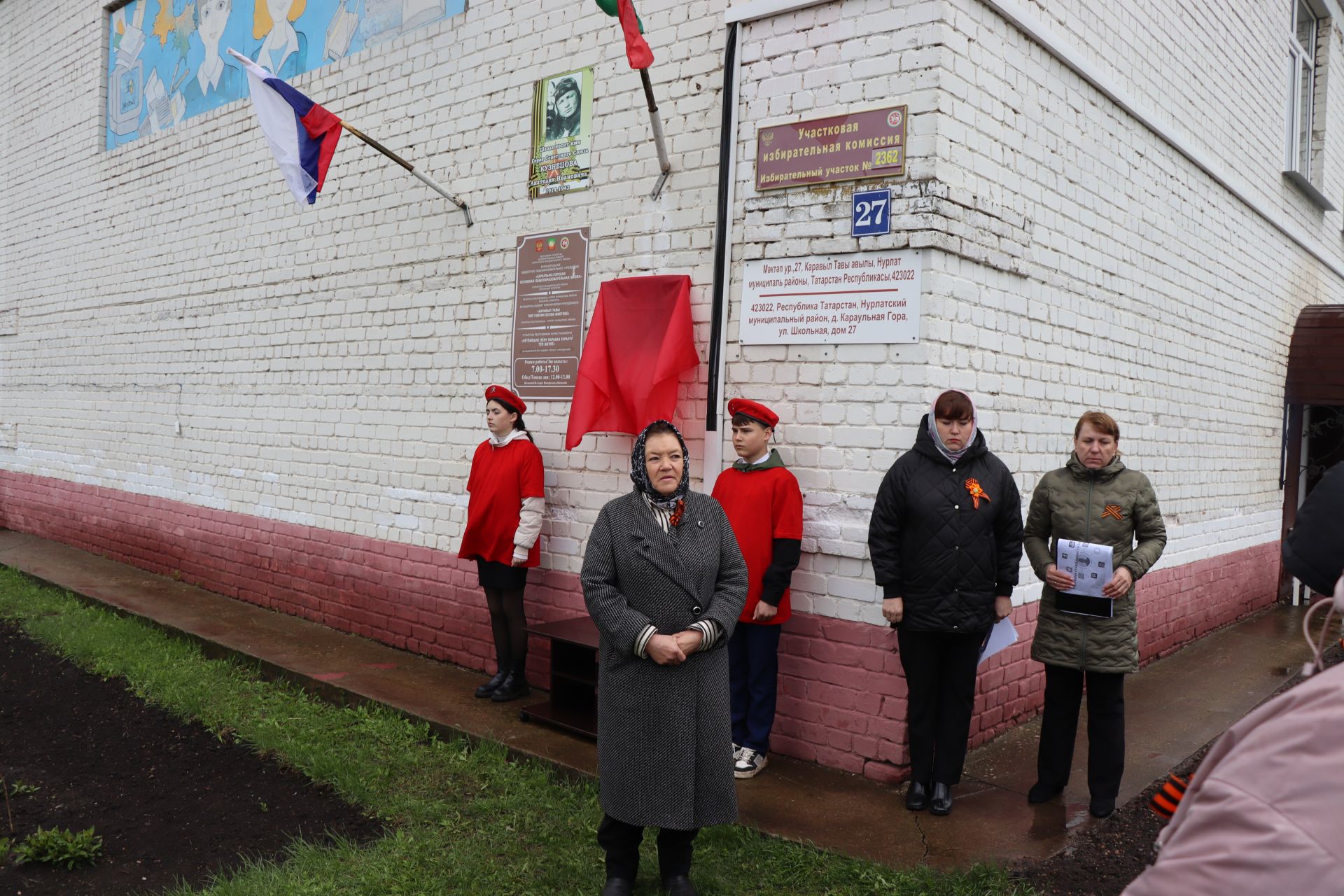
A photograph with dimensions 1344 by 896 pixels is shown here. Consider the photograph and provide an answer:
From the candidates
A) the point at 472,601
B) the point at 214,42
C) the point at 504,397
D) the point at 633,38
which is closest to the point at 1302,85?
the point at 633,38

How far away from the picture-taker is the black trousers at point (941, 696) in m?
4.29

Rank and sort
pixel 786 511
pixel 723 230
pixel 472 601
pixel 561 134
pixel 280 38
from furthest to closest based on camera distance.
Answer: pixel 280 38, pixel 472 601, pixel 561 134, pixel 723 230, pixel 786 511

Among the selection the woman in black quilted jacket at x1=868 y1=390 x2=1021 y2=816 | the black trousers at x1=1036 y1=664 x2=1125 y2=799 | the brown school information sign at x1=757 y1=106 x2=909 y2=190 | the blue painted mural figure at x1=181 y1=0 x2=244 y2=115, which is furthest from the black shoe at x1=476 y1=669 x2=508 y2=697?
the blue painted mural figure at x1=181 y1=0 x2=244 y2=115

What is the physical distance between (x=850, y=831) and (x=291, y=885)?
85.1 inches

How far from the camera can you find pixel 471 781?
15.6 ft

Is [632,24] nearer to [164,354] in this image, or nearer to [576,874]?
[576,874]

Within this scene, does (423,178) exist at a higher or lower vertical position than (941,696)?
higher

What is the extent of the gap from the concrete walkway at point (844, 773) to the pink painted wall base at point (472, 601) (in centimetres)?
13

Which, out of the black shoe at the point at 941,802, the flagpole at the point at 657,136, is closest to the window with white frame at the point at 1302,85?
the flagpole at the point at 657,136

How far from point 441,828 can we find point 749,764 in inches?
55.9

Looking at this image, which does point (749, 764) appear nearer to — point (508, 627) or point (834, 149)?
point (508, 627)

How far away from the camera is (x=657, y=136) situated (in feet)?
17.6

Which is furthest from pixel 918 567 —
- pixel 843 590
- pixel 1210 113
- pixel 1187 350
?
pixel 1210 113

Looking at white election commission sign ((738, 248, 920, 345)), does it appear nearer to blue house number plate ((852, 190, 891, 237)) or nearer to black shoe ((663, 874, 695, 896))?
blue house number plate ((852, 190, 891, 237))
